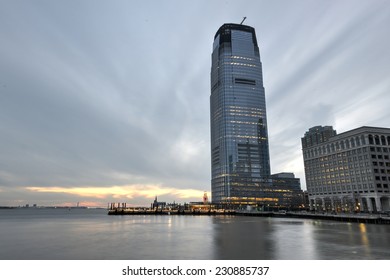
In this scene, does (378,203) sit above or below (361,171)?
below

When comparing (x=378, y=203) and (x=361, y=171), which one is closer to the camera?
(x=378, y=203)

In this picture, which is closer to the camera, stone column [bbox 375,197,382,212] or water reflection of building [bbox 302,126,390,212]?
stone column [bbox 375,197,382,212]

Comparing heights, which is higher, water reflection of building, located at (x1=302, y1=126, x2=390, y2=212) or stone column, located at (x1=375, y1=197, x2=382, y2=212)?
water reflection of building, located at (x1=302, y1=126, x2=390, y2=212)

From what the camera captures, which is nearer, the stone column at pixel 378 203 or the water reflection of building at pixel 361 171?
the stone column at pixel 378 203

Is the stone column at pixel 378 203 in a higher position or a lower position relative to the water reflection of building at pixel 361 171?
lower
